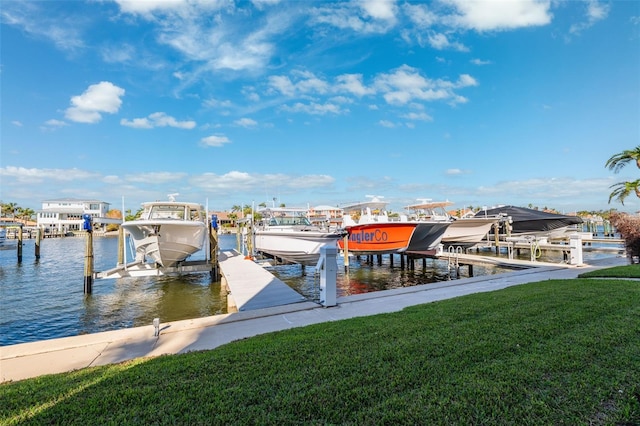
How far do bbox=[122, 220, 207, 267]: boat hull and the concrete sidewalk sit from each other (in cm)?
863

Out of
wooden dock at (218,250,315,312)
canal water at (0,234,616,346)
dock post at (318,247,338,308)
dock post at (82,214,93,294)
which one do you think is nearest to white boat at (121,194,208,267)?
dock post at (82,214,93,294)

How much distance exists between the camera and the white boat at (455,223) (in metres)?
18.9

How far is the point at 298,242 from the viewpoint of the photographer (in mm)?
16297

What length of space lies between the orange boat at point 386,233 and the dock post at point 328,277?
9.98 metres

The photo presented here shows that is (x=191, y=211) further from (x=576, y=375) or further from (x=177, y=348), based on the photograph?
(x=576, y=375)

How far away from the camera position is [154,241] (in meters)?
14.2

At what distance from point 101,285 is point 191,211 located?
5698mm

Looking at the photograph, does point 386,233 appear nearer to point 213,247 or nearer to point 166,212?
point 213,247

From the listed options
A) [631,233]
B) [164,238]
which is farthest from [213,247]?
[631,233]

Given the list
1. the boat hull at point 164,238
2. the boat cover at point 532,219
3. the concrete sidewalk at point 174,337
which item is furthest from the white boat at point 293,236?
the boat cover at point 532,219

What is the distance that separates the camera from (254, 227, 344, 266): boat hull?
51.4 feet

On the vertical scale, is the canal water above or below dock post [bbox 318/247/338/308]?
below

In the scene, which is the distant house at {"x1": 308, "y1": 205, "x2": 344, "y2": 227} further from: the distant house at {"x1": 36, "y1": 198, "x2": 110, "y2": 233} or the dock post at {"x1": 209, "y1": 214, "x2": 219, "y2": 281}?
the distant house at {"x1": 36, "y1": 198, "x2": 110, "y2": 233}

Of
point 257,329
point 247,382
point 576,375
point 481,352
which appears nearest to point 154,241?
point 257,329
